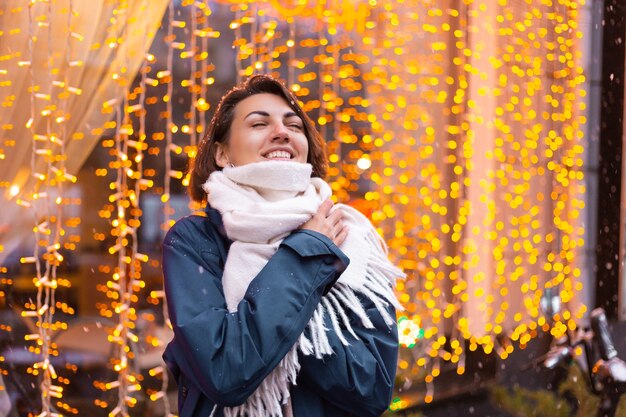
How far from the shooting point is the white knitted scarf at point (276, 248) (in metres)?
1.47

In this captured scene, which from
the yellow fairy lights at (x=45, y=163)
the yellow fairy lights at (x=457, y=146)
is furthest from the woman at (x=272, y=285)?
the yellow fairy lights at (x=457, y=146)

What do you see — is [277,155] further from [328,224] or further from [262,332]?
[262,332]

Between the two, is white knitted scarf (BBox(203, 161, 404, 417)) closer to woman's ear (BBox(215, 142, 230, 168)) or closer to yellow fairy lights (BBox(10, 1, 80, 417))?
woman's ear (BBox(215, 142, 230, 168))

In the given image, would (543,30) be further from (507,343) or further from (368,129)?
(507,343)

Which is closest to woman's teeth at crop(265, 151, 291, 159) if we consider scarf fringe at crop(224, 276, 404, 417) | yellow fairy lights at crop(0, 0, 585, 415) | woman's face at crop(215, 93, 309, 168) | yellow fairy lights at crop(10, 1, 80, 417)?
woman's face at crop(215, 93, 309, 168)

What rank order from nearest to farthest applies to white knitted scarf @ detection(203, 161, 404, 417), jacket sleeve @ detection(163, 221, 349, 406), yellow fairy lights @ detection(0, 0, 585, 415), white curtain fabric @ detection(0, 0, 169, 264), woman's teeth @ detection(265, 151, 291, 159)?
1. jacket sleeve @ detection(163, 221, 349, 406)
2. white knitted scarf @ detection(203, 161, 404, 417)
3. woman's teeth @ detection(265, 151, 291, 159)
4. white curtain fabric @ detection(0, 0, 169, 264)
5. yellow fairy lights @ detection(0, 0, 585, 415)

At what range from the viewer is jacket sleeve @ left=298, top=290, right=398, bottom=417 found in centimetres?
146

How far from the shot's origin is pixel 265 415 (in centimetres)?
148

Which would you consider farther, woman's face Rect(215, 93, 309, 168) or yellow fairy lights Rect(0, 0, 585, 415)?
yellow fairy lights Rect(0, 0, 585, 415)

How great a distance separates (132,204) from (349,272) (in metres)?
1.81

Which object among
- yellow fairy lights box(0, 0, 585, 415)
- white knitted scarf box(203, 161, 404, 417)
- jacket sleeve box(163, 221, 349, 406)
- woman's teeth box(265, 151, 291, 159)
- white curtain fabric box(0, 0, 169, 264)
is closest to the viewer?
jacket sleeve box(163, 221, 349, 406)

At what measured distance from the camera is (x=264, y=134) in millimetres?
1635

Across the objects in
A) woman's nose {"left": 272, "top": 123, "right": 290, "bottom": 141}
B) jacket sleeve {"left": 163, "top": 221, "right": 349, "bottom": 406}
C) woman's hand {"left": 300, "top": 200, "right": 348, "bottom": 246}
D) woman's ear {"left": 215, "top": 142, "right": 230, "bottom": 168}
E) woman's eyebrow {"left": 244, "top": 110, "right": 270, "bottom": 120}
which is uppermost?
woman's eyebrow {"left": 244, "top": 110, "right": 270, "bottom": 120}

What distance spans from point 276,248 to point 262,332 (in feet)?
0.72
